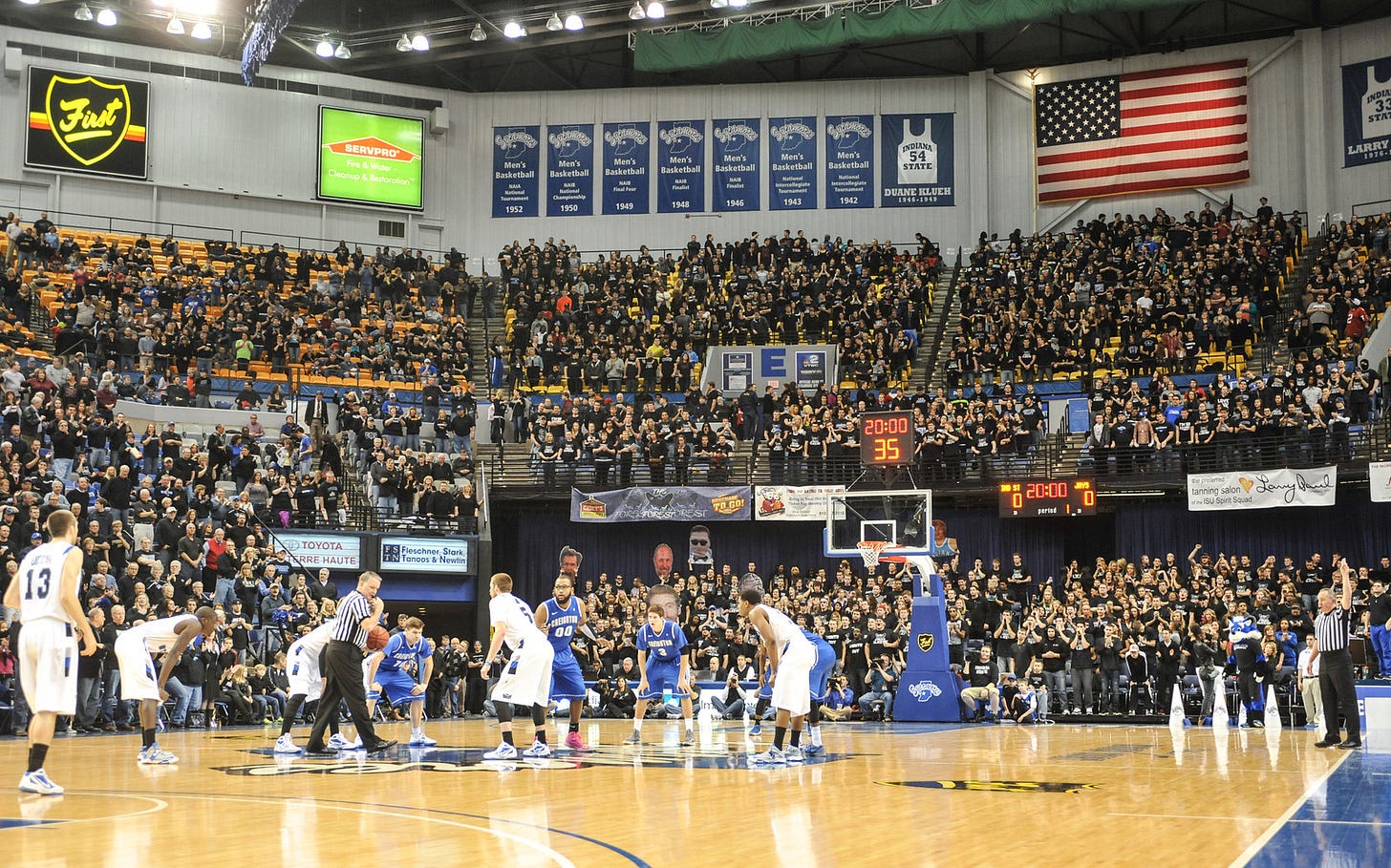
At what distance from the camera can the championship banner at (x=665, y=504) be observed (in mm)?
35031

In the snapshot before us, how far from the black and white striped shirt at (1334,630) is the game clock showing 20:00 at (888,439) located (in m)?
12.3

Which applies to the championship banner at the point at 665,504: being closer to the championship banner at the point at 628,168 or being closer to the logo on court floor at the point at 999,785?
the championship banner at the point at 628,168

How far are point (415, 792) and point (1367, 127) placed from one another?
39881 mm

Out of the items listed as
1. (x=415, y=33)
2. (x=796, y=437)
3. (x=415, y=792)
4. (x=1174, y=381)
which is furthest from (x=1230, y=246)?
(x=415, y=792)

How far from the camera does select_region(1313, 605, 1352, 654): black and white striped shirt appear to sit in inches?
699

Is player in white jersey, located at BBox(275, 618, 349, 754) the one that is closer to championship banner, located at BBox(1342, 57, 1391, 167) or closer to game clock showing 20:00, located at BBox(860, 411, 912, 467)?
game clock showing 20:00, located at BBox(860, 411, 912, 467)

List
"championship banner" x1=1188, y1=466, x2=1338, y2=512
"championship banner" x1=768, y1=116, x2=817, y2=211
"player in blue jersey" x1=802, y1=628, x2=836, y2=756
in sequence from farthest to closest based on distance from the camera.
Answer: "championship banner" x1=768, y1=116, x2=817, y2=211 → "championship banner" x1=1188, y1=466, x2=1338, y2=512 → "player in blue jersey" x1=802, y1=628, x2=836, y2=756

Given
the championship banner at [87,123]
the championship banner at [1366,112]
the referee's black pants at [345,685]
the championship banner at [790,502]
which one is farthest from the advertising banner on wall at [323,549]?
the championship banner at [1366,112]

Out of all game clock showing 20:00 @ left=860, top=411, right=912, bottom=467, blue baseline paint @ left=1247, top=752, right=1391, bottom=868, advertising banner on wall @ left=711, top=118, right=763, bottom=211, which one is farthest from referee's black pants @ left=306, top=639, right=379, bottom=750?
advertising banner on wall @ left=711, top=118, right=763, bottom=211

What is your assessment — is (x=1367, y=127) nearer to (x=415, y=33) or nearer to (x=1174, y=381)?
(x=1174, y=381)

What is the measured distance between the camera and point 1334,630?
17859 millimetres

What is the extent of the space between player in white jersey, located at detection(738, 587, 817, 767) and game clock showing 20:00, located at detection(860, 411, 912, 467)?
15541mm

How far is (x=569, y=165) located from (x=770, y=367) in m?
12.5

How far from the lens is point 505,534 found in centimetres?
3925
